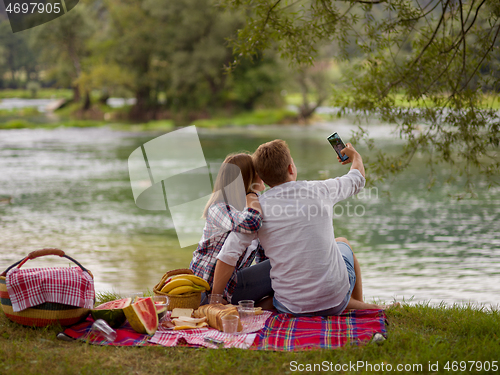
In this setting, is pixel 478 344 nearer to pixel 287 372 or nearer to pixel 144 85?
pixel 287 372

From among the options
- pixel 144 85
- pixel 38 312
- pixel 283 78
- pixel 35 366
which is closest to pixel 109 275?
pixel 38 312

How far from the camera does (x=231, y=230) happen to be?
10.2 feet

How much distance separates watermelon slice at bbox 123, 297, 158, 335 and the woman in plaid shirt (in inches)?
19.1

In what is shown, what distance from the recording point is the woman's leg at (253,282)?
131 inches

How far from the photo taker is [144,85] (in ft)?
127

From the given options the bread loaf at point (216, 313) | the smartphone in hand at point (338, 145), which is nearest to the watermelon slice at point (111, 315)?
the bread loaf at point (216, 313)

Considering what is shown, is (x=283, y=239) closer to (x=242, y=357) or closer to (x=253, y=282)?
(x=253, y=282)

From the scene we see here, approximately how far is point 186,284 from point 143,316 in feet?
1.36

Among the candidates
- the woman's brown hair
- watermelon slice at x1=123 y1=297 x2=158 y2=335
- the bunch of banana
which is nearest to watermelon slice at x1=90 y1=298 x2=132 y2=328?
watermelon slice at x1=123 y1=297 x2=158 y2=335

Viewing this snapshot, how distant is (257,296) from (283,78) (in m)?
31.9

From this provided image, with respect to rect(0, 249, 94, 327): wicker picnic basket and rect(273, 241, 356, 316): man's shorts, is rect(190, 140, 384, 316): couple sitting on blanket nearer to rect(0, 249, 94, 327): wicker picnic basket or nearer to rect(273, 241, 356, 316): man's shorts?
rect(273, 241, 356, 316): man's shorts

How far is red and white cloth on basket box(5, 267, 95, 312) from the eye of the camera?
285cm

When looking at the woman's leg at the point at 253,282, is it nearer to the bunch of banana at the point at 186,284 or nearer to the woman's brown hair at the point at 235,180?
the bunch of banana at the point at 186,284

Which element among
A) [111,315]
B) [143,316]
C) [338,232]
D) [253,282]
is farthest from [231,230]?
[338,232]
